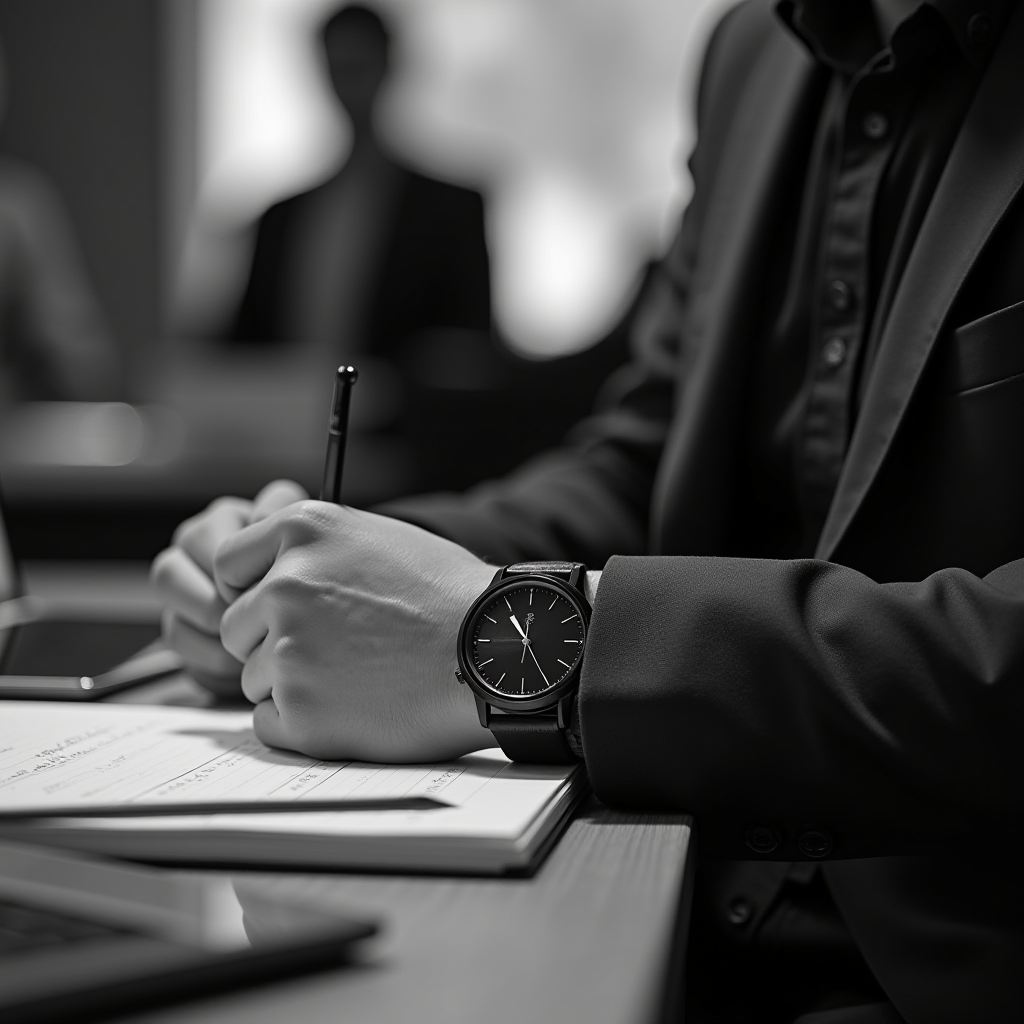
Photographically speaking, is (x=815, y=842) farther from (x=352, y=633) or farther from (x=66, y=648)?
(x=66, y=648)

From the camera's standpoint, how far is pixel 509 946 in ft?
1.35

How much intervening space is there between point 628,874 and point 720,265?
0.69 m

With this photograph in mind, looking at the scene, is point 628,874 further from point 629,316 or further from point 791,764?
point 629,316

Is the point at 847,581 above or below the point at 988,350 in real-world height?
below

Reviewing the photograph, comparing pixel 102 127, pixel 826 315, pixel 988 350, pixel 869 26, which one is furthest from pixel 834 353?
pixel 102 127

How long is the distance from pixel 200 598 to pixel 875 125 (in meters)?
0.60

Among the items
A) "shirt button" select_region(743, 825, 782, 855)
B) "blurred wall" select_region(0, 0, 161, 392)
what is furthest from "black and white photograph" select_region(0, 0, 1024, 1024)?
"blurred wall" select_region(0, 0, 161, 392)

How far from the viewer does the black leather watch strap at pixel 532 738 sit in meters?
0.64

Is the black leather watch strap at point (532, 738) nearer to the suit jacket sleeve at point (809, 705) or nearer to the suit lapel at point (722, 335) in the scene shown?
the suit jacket sleeve at point (809, 705)

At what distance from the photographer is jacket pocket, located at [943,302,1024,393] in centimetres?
→ 78

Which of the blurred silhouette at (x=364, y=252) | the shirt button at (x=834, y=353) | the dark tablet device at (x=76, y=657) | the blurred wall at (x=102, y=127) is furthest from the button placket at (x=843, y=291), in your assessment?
the blurred wall at (x=102, y=127)

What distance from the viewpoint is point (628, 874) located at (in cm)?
49

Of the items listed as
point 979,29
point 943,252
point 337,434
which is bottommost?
point 337,434

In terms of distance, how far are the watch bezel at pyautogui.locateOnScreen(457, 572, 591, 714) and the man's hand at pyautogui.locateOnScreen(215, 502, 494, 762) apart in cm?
1
